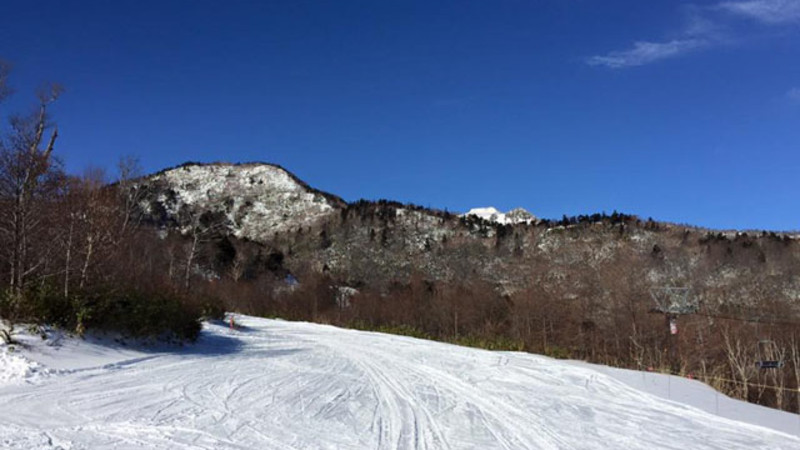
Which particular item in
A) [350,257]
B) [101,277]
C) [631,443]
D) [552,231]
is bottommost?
[631,443]

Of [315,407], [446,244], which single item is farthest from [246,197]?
[315,407]

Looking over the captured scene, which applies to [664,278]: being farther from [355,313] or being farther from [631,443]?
[631,443]

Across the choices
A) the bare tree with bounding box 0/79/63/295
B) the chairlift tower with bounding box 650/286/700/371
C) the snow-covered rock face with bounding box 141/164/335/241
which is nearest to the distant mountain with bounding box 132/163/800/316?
the snow-covered rock face with bounding box 141/164/335/241

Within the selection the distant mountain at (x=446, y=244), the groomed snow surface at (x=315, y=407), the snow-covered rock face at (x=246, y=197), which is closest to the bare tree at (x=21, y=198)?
the groomed snow surface at (x=315, y=407)

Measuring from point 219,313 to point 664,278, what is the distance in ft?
96.5

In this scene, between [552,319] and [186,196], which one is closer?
[552,319]

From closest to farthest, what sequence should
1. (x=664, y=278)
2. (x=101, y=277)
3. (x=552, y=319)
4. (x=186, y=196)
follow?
(x=101, y=277)
(x=552, y=319)
(x=664, y=278)
(x=186, y=196)

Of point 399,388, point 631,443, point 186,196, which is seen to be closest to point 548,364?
point 399,388

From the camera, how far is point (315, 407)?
8.74 m

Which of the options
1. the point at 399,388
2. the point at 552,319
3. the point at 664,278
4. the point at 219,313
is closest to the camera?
the point at 399,388

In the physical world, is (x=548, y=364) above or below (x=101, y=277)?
below

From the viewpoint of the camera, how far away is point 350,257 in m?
75.8

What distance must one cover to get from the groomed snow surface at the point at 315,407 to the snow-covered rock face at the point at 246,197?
263 feet

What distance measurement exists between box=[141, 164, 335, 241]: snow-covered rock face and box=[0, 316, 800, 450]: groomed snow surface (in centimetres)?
8022
